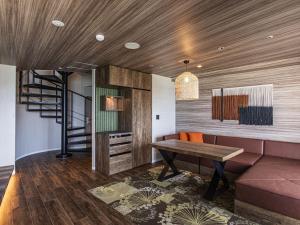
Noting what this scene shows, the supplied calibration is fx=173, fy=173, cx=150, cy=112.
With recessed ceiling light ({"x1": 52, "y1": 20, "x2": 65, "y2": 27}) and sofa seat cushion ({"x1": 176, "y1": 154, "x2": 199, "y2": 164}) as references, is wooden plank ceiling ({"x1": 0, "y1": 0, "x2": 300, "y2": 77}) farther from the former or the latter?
sofa seat cushion ({"x1": 176, "y1": 154, "x2": 199, "y2": 164})

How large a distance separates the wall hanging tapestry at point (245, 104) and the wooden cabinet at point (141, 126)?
1725 mm

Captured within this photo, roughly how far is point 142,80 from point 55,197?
3.05 m

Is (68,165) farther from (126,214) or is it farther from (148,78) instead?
(148,78)

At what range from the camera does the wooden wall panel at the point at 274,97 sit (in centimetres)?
342

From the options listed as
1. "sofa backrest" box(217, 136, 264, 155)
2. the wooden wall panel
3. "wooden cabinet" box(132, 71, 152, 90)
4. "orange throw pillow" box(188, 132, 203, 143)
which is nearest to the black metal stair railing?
"wooden cabinet" box(132, 71, 152, 90)

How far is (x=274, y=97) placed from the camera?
364 centimetres

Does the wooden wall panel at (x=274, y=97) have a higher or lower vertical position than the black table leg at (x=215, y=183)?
higher

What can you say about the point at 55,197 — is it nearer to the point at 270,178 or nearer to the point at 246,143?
the point at 270,178

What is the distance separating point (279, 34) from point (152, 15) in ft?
5.84

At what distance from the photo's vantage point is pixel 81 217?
2.22 metres

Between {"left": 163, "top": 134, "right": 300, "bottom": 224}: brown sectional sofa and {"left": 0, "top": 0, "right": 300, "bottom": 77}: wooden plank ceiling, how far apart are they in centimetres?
183

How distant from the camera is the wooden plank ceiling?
1731 millimetres

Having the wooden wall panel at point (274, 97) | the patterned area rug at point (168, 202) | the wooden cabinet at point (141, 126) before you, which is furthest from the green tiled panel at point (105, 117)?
the wooden wall panel at point (274, 97)

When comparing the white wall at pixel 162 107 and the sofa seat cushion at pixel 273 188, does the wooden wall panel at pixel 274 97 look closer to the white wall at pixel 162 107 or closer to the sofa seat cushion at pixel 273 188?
the white wall at pixel 162 107
